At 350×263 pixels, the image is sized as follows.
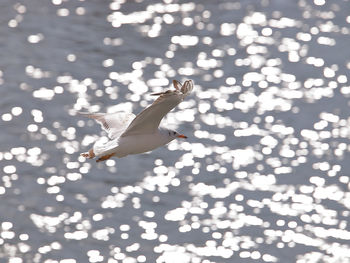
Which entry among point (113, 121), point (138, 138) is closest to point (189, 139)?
point (113, 121)

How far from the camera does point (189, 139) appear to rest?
67188 millimetres

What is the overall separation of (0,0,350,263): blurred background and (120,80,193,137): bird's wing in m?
32.0

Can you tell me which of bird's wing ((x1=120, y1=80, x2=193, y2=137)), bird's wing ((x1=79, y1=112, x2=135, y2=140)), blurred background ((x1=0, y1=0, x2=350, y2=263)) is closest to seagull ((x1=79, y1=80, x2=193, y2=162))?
bird's wing ((x1=120, y1=80, x2=193, y2=137))

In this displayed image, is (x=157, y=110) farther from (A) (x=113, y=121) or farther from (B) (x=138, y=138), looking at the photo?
(A) (x=113, y=121)

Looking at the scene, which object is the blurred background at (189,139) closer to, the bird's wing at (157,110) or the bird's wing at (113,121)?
the bird's wing at (113,121)

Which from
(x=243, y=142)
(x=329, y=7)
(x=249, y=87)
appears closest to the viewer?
(x=243, y=142)

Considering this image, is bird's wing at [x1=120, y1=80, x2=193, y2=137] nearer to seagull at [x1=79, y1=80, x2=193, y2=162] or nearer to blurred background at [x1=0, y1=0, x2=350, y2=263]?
seagull at [x1=79, y1=80, x2=193, y2=162]

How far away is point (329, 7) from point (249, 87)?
1801 centimetres

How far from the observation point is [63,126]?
228ft

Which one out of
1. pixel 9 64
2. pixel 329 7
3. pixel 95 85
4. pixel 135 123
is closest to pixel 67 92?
pixel 95 85

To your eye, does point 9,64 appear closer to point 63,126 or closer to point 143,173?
point 63,126

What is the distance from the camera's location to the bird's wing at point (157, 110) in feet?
80.0

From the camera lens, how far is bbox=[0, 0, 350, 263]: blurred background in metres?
60.4

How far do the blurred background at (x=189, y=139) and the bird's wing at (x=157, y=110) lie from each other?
32.0 metres
